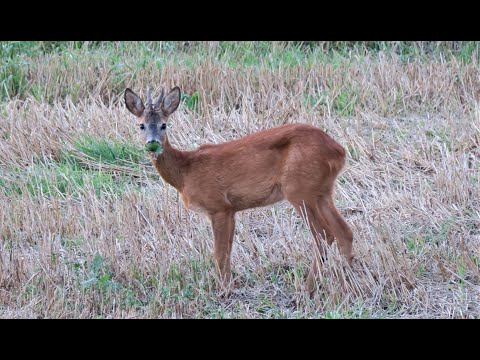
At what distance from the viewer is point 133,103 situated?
9398mm

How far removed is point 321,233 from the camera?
9.49 meters

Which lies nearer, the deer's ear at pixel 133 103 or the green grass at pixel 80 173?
the deer's ear at pixel 133 103

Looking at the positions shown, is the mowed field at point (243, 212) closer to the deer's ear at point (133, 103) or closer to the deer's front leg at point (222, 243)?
the deer's front leg at point (222, 243)

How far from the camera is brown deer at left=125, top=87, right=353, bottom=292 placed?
930 cm

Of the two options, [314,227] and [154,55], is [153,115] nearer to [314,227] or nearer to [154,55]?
[314,227]

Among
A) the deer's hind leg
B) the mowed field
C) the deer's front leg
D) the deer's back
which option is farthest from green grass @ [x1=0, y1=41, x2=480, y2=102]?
the deer's hind leg

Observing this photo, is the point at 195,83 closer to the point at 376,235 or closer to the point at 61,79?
the point at 61,79

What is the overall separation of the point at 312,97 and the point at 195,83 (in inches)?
67.0

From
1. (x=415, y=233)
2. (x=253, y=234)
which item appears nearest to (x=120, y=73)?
(x=253, y=234)

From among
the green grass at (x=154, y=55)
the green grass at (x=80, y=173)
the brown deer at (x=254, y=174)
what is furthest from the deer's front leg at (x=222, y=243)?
the green grass at (x=154, y=55)

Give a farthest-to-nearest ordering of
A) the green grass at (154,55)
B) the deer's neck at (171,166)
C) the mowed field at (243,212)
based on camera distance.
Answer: the green grass at (154,55), the deer's neck at (171,166), the mowed field at (243,212)

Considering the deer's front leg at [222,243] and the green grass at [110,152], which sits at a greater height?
the green grass at [110,152]

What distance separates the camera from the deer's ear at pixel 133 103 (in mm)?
9375

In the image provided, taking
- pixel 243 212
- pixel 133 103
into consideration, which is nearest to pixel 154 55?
pixel 243 212
